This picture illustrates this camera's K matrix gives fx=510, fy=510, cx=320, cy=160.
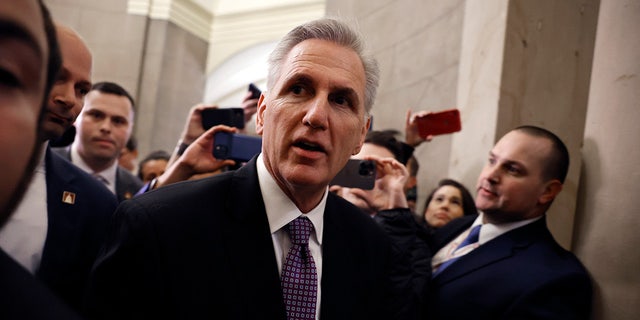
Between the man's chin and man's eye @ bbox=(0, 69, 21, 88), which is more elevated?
man's eye @ bbox=(0, 69, 21, 88)

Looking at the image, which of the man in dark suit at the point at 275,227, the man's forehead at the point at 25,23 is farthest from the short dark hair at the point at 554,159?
the man's forehead at the point at 25,23

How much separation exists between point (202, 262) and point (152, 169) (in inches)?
120

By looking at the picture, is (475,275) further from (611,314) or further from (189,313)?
(189,313)

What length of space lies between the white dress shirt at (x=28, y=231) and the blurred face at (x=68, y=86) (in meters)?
0.19

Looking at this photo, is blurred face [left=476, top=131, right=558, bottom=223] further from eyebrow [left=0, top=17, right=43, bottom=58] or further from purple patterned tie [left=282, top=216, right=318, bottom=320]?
eyebrow [left=0, top=17, right=43, bottom=58]

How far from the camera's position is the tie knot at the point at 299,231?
1.42m

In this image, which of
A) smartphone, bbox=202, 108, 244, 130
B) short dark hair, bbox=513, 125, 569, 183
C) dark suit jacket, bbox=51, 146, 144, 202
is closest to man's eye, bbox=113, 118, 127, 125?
dark suit jacket, bbox=51, 146, 144, 202

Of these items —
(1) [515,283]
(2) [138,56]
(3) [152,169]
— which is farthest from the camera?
(2) [138,56]

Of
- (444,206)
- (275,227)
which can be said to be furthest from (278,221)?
(444,206)

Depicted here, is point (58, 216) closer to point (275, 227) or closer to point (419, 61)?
point (275, 227)

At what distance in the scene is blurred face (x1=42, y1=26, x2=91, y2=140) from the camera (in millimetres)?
1488

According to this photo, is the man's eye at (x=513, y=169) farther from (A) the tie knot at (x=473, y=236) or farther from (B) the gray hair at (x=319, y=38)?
(B) the gray hair at (x=319, y=38)

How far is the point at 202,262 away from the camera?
1270mm

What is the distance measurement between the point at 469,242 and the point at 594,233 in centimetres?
51
